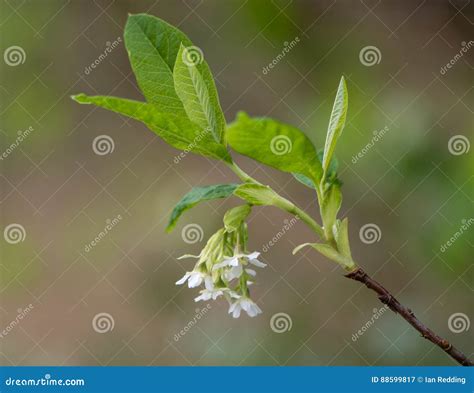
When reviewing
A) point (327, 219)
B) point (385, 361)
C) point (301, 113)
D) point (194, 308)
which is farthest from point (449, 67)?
point (327, 219)

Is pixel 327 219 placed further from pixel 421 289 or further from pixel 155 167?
pixel 155 167

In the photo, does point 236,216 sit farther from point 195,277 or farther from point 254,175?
point 254,175

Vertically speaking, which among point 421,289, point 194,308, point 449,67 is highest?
point 449,67

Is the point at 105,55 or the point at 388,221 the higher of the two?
the point at 388,221

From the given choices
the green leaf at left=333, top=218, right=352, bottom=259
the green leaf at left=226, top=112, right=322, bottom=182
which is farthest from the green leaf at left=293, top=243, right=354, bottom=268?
the green leaf at left=226, top=112, right=322, bottom=182

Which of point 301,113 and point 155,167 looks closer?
point 301,113

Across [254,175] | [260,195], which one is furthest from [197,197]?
[254,175]
